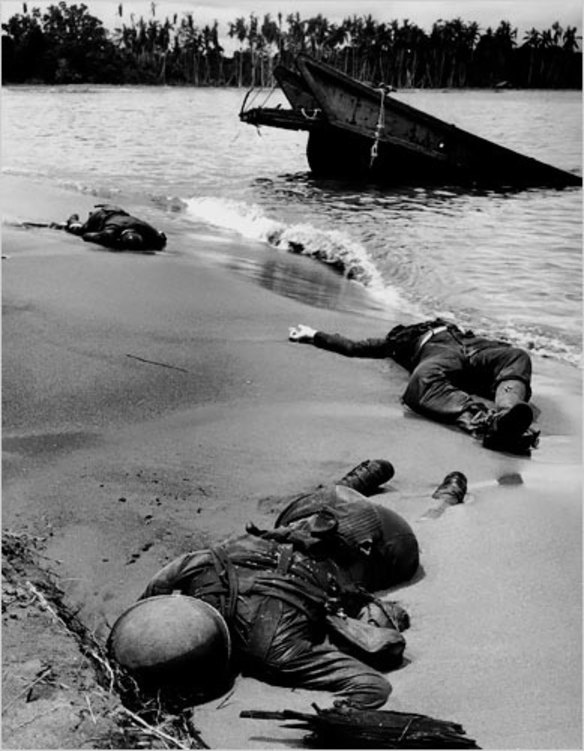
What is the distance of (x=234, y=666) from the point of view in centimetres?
315

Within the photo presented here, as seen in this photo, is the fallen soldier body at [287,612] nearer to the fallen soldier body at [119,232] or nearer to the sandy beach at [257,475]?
the sandy beach at [257,475]

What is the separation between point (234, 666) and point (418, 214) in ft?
45.6

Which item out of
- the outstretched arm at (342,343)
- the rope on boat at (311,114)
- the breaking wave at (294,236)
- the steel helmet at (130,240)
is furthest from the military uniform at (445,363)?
the rope on boat at (311,114)

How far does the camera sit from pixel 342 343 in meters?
7.10

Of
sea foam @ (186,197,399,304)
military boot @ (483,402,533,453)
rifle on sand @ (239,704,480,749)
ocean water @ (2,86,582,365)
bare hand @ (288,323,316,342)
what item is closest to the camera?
rifle on sand @ (239,704,480,749)

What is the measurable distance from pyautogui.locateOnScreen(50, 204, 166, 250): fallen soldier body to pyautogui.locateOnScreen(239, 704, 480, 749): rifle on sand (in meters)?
8.25

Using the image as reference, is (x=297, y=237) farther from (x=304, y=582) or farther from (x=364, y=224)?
(x=304, y=582)

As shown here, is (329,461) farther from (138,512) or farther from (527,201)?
(527,201)

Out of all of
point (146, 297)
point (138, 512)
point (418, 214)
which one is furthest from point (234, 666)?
point (418, 214)

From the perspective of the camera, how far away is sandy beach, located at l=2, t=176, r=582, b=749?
121 inches

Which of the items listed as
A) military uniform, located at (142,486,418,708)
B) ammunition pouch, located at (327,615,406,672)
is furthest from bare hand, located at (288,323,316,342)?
ammunition pouch, located at (327,615,406,672)

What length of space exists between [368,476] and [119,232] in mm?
6827

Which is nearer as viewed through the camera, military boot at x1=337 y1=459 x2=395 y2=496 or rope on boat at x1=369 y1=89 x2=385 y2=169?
military boot at x1=337 y1=459 x2=395 y2=496

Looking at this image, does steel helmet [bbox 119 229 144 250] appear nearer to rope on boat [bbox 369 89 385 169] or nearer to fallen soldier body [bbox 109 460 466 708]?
fallen soldier body [bbox 109 460 466 708]
